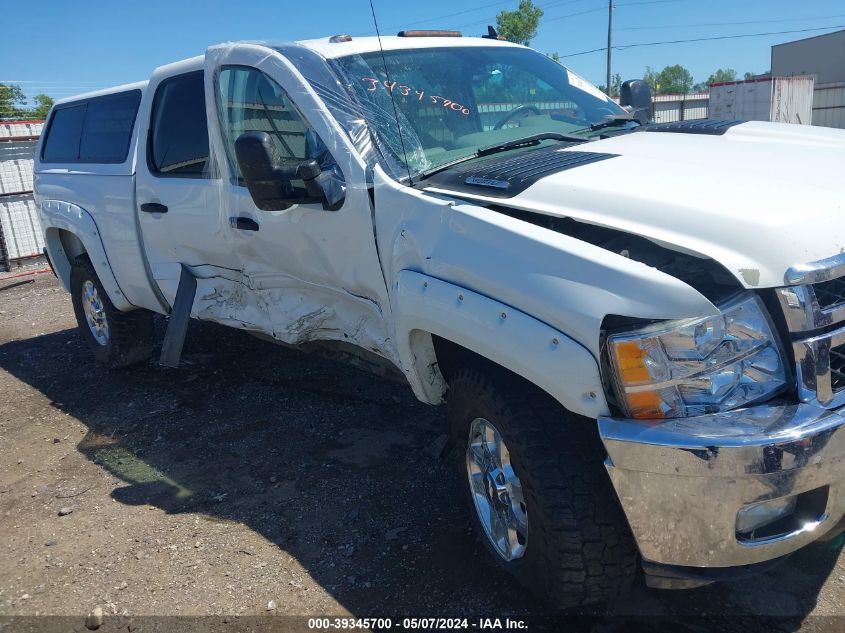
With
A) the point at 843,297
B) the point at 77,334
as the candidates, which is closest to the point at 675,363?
the point at 843,297

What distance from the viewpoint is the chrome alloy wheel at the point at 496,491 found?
2.61 meters

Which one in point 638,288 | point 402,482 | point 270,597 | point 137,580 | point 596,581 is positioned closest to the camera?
point 638,288

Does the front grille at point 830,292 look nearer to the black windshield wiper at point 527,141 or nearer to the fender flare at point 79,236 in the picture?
the black windshield wiper at point 527,141

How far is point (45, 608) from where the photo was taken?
297 centimetres

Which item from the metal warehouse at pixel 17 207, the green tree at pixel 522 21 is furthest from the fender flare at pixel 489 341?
the green tree at pixel 522 21

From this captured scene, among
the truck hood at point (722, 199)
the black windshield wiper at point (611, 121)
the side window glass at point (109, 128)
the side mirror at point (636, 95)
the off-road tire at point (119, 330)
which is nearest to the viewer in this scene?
the truck hood at point (722, 199)

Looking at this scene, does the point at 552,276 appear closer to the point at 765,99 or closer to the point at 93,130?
the point at 93,130

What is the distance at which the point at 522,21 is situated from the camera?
34.1 metres

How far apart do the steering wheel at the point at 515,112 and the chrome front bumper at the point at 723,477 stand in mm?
1855

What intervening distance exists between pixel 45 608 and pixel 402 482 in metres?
1.63

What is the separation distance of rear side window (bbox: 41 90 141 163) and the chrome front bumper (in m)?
4.11

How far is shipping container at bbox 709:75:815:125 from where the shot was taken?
17.7 metres

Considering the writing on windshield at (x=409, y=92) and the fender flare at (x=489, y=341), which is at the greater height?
the writing on windshield at (x=409, y=92)

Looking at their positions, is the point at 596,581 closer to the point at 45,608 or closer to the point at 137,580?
the point at 137,580
